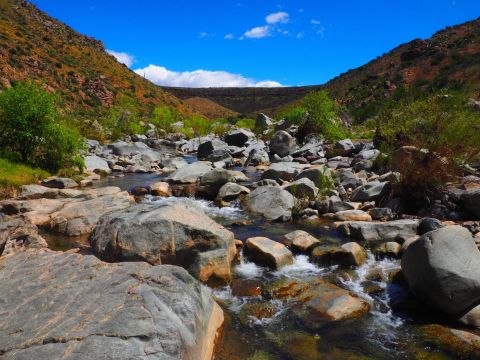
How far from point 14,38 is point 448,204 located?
72.1m

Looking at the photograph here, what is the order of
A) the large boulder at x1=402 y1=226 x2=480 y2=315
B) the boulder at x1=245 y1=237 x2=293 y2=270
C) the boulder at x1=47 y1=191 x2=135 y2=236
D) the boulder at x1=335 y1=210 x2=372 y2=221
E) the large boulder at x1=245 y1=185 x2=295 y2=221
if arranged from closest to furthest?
the large boulder at x1=402 y1=226 x2=480 y2=315 < the boulder at x1=245 y1=237 x2=293 y2=270 < the boulder at x1=47 y1=191 x2=135 y2=236 < the boulder at x1=335 y1=210 x2=372 y2=221 < the large boulder at x1=245 y1=185 x2=295 y2=221

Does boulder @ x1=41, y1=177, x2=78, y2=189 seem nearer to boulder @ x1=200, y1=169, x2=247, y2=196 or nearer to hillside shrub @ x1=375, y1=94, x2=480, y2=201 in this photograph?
boulder @ x1=200, y1=169, x2=247, y2=196

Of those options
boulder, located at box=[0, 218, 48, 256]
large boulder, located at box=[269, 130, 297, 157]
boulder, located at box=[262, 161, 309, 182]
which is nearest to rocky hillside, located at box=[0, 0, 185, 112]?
large boulder, located at box=[269, 130, 297, 157]

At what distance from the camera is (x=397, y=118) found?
1558 centimetres

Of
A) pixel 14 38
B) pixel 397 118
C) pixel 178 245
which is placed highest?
pixel 14 38

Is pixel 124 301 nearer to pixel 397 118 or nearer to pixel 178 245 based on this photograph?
pixel 178 245

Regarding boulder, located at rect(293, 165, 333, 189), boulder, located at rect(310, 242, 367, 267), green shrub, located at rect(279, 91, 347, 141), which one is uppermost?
green shrub, located at rect(279, 91, 347, 141)

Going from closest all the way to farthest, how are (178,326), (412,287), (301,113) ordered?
(178,326), (412,287), (301,113)

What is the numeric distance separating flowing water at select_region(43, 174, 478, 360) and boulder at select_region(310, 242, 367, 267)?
194 mm

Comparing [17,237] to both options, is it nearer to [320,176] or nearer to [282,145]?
[320,176]

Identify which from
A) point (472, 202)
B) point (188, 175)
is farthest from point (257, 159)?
point (472, 202)

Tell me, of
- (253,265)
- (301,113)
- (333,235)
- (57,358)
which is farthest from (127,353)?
(301,113)

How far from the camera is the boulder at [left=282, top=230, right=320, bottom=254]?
976cm

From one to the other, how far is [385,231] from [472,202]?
123 inches
